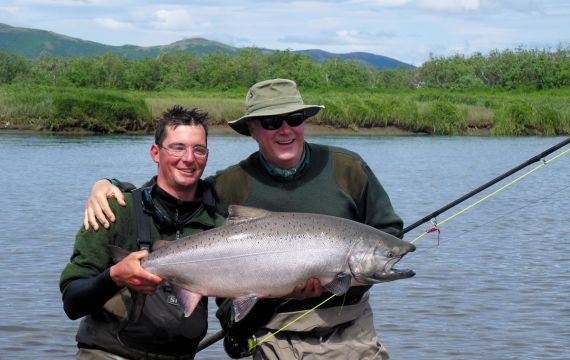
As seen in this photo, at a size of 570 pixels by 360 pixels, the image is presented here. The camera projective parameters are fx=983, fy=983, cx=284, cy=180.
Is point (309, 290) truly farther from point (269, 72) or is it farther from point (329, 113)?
point (269, 72)

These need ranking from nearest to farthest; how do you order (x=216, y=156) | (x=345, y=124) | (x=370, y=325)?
(x=370, y=325) → (x=216, y=156) → (x=345, y=124)

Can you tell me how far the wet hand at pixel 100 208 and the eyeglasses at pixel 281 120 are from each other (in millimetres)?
755

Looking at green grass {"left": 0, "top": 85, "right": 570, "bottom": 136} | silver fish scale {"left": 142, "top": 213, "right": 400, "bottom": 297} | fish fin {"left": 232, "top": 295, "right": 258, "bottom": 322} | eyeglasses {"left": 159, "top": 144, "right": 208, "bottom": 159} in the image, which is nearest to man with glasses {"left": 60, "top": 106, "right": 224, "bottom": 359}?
eyeglasses {"left": 159, "top": 144, "right": 208, "bottom": 159}

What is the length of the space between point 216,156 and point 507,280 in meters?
19.4

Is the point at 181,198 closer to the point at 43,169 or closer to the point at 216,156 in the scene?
the point at 43,169

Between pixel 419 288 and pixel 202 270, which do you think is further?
pixel 419 288

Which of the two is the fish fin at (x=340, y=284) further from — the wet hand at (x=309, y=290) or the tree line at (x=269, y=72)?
the tree line at (x=269, y=72)

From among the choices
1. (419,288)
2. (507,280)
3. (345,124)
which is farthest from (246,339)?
(345,124)

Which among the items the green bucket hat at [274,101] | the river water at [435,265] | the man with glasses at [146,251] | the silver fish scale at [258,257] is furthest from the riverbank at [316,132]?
the silver fish scale at [258,257]

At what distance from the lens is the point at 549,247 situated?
14234 millimetres

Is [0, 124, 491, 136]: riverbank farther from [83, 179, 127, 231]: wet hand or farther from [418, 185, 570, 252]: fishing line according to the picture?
[83, 179, 127, 231]: wet hand

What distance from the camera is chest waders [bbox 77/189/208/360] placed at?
13.8ft

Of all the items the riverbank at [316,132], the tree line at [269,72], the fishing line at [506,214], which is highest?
the tree line at [269,72]

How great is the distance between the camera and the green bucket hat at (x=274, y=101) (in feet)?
15.0
